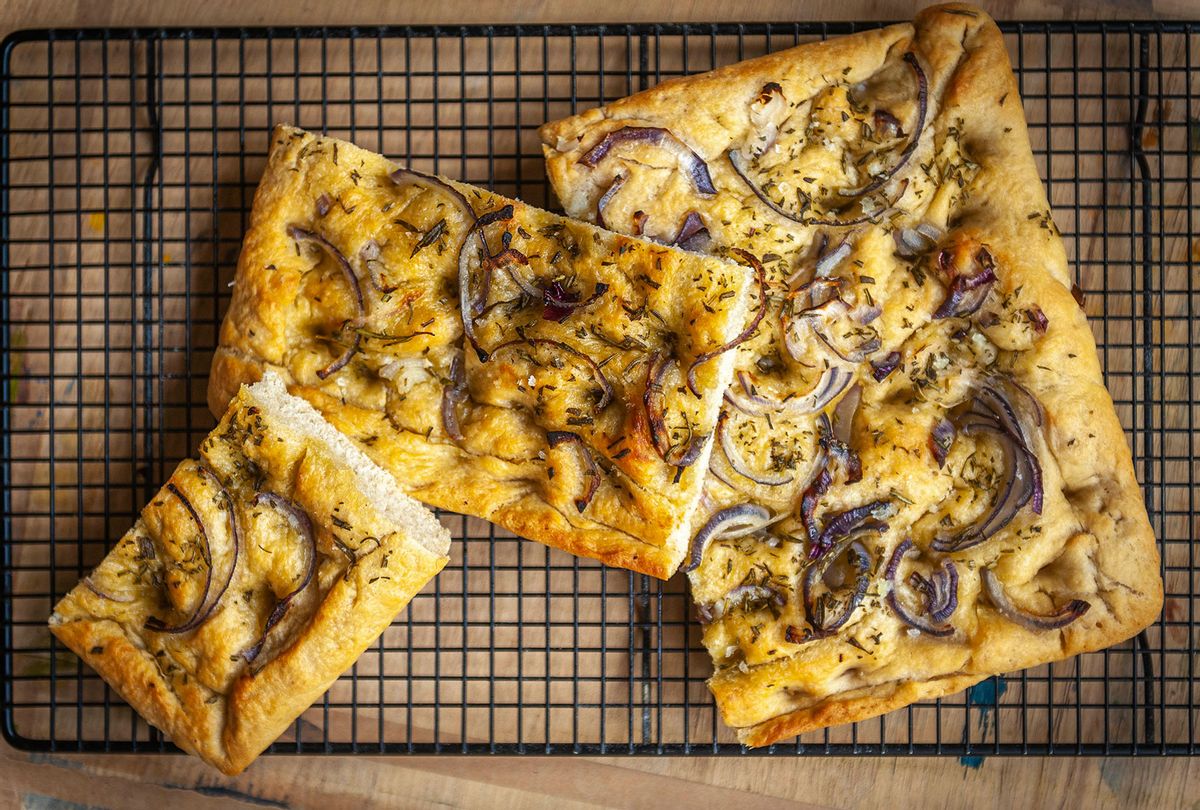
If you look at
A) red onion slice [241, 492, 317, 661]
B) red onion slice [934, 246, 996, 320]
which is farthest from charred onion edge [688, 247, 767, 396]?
red onion slice [241, 492, 317, 661]

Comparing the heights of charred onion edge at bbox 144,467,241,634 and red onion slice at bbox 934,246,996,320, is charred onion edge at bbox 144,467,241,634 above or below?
below

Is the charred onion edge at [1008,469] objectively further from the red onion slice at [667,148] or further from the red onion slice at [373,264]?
the red onion slice at [373,264]

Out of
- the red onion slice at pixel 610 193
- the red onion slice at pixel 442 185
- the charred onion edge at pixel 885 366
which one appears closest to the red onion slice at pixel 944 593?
the charred onion edge at pixel 885 366

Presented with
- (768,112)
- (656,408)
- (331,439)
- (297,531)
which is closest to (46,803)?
(297,531)

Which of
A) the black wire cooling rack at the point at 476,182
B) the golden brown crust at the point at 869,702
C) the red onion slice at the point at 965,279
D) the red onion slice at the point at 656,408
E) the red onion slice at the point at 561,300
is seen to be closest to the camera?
the red onion slice at the point at 656,408

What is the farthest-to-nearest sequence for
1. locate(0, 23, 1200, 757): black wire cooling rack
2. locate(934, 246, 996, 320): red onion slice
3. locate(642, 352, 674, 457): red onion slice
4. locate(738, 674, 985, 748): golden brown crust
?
1. locate(0, 23, 1200, 757): black wire cooling rack
2. locate(738, 674, 985, 748): golden brown crust
3. locate(934, 246, 996, 320): red onion slice
4. locate(642, 352, 674, 457): red onion slice

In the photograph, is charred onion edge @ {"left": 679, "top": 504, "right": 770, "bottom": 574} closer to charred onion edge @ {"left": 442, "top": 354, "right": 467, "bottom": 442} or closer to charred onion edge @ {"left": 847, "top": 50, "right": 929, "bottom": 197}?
charred onion edge @ {"left": 442, "top": 354, "right": 467, "bottom": 442}
